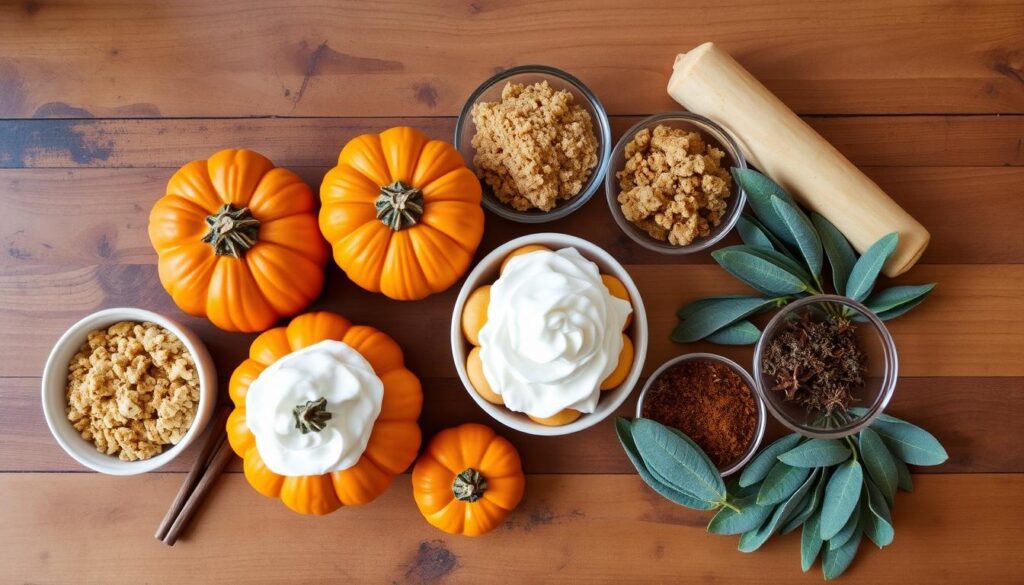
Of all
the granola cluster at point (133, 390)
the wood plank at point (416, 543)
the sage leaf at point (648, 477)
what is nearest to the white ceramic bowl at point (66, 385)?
the granola cluster at point (133, 390)

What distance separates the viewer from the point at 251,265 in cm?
99

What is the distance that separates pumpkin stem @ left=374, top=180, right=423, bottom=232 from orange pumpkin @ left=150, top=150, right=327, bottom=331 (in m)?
0.15

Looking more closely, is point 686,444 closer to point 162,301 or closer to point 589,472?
point 589,472

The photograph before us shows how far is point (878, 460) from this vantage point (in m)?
1.08

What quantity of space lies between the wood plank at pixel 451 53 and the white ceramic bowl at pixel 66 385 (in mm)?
364

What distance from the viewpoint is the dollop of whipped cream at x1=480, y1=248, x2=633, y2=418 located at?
880mm

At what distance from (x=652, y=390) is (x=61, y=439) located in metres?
0.91

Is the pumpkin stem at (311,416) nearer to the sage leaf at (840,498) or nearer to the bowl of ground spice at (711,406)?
the bowl of ground spice at (711,406)

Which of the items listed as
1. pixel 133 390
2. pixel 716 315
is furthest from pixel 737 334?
pixel 133 390

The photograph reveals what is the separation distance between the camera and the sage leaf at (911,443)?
107 centimetres

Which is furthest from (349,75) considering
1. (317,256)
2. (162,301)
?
(162,301)

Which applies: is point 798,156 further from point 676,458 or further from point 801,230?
point 676,458

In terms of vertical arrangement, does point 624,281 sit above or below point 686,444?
above

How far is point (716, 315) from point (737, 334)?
5 cm
